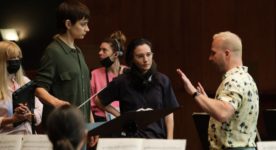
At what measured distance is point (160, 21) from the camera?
25.0 ft

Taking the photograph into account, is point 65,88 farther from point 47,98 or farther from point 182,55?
point 182,55

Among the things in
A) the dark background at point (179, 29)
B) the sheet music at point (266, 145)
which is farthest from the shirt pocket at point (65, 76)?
the dark background at point (179, 29)

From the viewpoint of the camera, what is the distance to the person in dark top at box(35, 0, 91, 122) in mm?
4145

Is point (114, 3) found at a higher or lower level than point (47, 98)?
higher

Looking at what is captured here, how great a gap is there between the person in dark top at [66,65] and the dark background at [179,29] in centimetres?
295

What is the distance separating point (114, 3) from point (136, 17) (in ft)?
1.15

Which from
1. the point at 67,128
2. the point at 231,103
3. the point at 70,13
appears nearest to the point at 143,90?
the point at 70,13

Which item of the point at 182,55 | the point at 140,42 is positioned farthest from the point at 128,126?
the point at 182,55

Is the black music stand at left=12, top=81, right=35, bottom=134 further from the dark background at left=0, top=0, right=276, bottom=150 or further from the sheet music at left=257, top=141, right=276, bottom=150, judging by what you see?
the dark background at left=0, top=0, right=276, bottom=150

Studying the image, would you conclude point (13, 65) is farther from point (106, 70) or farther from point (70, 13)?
point (106, 70)

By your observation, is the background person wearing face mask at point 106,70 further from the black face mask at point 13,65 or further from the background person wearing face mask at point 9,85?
the black face mask at point 13,65

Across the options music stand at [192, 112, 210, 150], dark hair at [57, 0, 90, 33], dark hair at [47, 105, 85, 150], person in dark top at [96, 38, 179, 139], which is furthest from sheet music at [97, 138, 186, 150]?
music stand at [192, 112, 210, 150]

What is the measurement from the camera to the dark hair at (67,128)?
2398 millimetres

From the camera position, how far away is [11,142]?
12.3 feet
